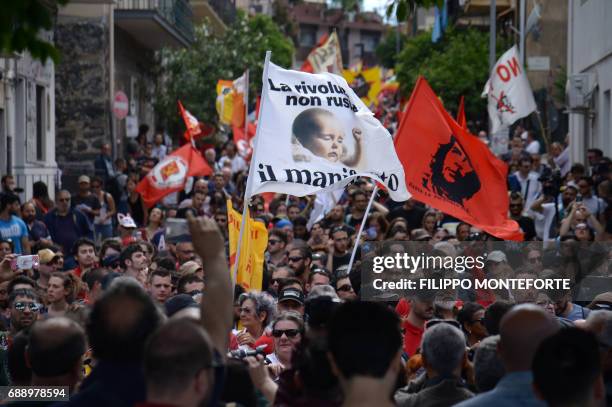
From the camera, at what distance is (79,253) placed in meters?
12.4

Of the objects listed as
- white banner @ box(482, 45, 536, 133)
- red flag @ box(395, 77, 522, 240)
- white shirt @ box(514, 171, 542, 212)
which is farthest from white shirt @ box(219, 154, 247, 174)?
red flag @ box(395, 77, 522, 240)

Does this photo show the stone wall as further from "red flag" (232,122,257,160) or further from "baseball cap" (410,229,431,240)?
"baseball cap" (410,229,431,240)

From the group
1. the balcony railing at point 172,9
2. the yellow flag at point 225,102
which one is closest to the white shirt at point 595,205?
the yellow flag at point 225,102

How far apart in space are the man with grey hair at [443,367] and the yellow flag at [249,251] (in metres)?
4.81

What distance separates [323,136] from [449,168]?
6.29 ft

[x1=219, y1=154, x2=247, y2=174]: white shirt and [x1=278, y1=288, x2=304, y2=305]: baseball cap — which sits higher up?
[x1=219, y1=154, x2=247, y2=174]: white shirt

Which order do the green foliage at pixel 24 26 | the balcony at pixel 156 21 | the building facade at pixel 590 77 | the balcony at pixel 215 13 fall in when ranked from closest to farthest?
the green foliage at pixel 24 26, the building facade at pixel 590 77, the balcony at pixel 156 21, the balcony at pixel 215 13

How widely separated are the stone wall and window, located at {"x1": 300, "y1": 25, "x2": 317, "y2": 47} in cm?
10748

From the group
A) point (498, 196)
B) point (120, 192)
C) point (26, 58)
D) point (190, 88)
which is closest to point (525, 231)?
point (498, 196)

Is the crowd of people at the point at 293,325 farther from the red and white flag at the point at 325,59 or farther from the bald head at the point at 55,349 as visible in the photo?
the red and white flag at the point at 325,59

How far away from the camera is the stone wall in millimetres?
27922

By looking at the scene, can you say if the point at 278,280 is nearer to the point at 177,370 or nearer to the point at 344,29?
the point at 177,370

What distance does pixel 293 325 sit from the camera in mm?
7590

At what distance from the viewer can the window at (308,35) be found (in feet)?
445
